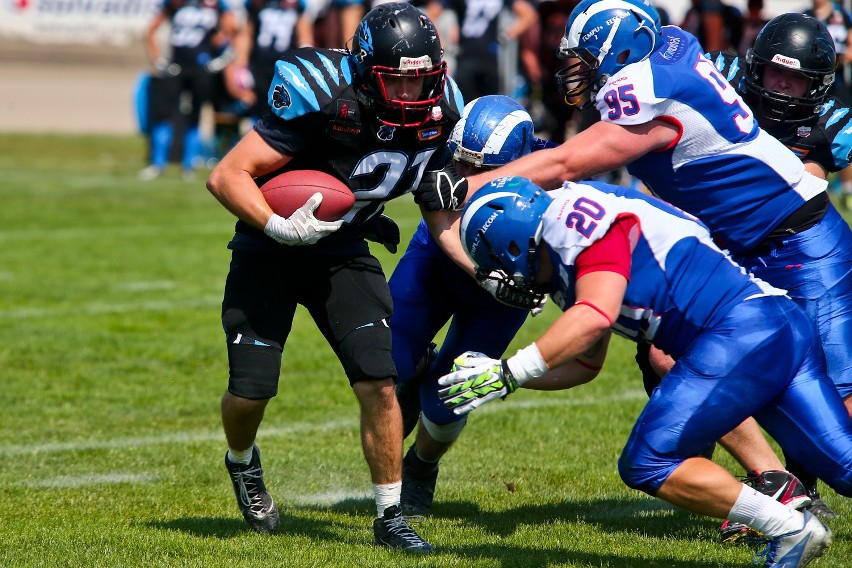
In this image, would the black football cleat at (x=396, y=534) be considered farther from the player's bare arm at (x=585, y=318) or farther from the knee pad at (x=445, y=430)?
the player's bare arm at (x=585, y=318)

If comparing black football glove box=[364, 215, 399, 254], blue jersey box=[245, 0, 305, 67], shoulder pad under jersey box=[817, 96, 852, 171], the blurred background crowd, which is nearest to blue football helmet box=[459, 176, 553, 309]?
black football glove box=[364, 215, 399, 254]

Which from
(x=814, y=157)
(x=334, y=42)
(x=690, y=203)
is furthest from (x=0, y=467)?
(x=334, y=42)

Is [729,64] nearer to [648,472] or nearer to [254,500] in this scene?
[648,472]

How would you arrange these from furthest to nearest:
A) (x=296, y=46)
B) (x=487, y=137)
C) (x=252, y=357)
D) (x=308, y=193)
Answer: (x=296, y=46), (x=487, y=137), (x=252, y=357), (x=308, y=193)

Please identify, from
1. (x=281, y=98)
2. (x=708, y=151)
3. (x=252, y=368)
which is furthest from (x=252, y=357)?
(x=708, y=151)

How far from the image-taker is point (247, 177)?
159 inches

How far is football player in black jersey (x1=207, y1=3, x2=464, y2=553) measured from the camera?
400 cm

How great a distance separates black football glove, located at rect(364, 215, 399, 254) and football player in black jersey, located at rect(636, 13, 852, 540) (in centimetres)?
99

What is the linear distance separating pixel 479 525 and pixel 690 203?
4.45ft

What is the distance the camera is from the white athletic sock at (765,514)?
3354mm

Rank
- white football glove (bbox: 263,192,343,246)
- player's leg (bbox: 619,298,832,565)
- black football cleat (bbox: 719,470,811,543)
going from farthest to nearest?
white football glove (bbox: 263,192,343,246) → black football cleat (bbox: 719,470,811,543) → player's leg (bbox: 619,298,832,565)

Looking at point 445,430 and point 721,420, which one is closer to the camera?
point 721,420

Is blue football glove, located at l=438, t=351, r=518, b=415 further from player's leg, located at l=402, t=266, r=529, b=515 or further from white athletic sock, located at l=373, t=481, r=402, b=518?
player's leg, located at l=402, t=266, r=529, b=515

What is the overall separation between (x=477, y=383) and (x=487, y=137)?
4.79 feet
